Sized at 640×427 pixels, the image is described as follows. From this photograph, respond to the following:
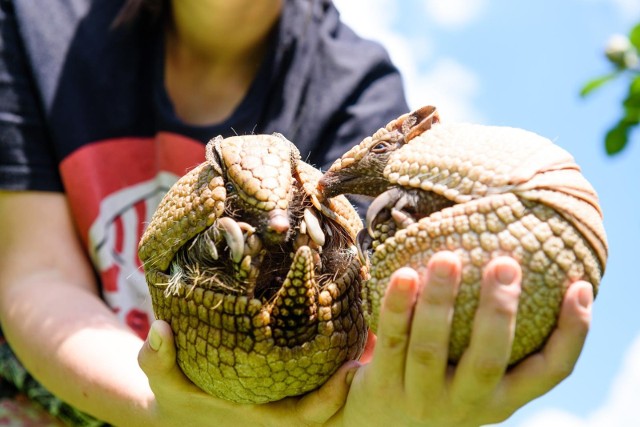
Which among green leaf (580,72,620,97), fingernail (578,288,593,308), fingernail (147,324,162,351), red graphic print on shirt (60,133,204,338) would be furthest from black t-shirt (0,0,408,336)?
fingernail (578,288,593,308)

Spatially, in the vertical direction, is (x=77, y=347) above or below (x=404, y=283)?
below

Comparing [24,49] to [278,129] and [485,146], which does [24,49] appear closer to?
[278,129]

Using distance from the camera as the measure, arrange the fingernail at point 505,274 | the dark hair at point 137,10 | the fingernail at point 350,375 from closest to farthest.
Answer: the fingernail at point 505,274 → the fingernail at point 350,375 → the dark hair at point 137,10

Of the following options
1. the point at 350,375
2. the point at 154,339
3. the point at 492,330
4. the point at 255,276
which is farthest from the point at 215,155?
the point at 492,330

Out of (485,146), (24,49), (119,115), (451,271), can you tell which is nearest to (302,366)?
(451,271)

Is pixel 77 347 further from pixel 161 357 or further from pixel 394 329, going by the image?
pixel 394 329

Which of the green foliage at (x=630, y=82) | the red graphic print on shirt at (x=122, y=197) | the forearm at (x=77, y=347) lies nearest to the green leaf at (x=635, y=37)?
the green foliage at (x=630, y=82)

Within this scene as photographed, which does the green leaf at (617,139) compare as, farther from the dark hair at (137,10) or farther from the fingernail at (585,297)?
the dark hair at (137,10)
